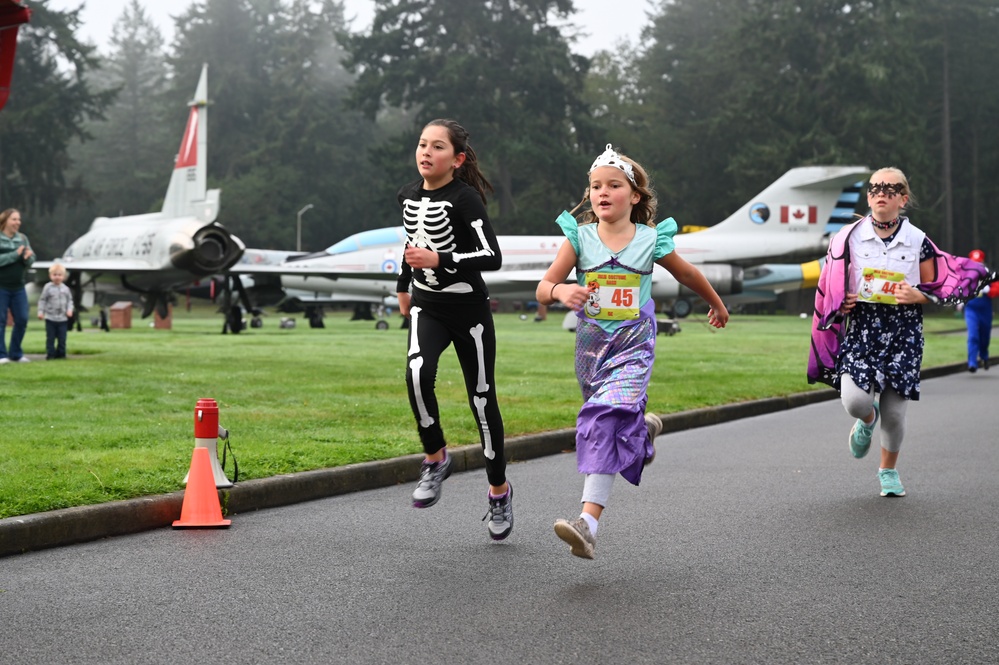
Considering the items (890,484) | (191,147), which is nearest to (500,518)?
(890,484)

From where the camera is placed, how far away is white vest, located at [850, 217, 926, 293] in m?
7.36

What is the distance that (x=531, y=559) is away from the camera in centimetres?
A: 571

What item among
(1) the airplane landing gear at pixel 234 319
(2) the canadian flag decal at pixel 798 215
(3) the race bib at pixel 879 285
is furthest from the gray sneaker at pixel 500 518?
(2) the canadian flag decal at pixel 798 215

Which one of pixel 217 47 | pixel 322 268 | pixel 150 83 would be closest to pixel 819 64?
pixel 322 268

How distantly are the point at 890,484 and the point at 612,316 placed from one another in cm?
290

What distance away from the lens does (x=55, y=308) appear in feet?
59.1

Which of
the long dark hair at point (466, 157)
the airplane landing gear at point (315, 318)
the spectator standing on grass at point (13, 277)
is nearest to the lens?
the long dark hair at point (466, 157)

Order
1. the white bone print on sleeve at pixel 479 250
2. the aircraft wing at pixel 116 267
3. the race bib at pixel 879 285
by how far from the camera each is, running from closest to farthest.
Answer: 1. the white bone print on sleeve at pixel 479 250
2. the race bib at pixel 879 285
3. the aircraft wing at pixel 116 267

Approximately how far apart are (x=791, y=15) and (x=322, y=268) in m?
40.4

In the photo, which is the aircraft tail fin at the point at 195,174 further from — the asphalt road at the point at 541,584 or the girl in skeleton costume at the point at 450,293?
the girl in skeleton costume at the point at 450,293

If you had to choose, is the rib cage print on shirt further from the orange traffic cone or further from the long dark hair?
the orange traffic cone

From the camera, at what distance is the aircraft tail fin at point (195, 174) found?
3183cm

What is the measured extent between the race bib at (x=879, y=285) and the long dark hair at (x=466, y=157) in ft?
7.94

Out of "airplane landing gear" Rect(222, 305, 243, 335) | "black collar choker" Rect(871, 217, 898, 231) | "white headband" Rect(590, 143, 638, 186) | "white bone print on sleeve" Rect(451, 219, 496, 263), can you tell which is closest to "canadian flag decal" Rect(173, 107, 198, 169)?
"airplane landing gear" Rect(222, 305, 243, 335)
